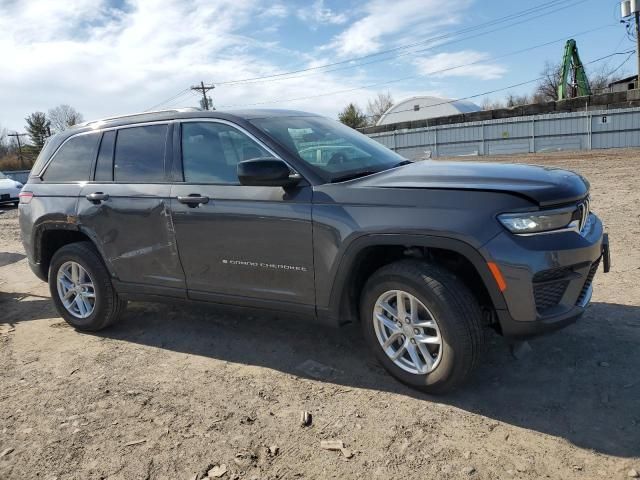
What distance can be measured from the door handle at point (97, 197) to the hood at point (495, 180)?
7.38 ft

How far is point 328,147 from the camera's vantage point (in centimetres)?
393

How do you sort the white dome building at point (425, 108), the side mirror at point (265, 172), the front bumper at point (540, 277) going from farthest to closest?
the white dome building at point (425, 108), the side mirror at point (265, 172), the front bumper at point (540, 277)

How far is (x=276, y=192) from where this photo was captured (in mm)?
3576

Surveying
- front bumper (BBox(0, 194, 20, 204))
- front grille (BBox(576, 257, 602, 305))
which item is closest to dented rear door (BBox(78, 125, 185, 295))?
front grille (BBox(576, 257, 602, 305))

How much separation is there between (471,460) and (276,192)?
200 cm

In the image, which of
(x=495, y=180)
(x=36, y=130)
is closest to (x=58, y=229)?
(x=495, y=180)

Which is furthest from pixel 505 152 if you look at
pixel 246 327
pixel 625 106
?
pixel 246 327

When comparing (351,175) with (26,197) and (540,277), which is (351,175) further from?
(26,197)

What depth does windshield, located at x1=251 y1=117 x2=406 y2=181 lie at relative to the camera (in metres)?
3.67

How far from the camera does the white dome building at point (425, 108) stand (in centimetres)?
5797

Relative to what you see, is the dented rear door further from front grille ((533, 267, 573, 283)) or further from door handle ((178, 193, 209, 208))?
front grille ((533, 267, 573, 283))

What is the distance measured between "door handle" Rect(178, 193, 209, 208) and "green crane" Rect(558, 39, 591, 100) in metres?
39.5

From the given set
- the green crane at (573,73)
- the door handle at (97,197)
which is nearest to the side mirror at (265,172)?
the door handle at (97,197)

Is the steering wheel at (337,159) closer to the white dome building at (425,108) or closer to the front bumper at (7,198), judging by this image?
the front bumper at (7,198)
